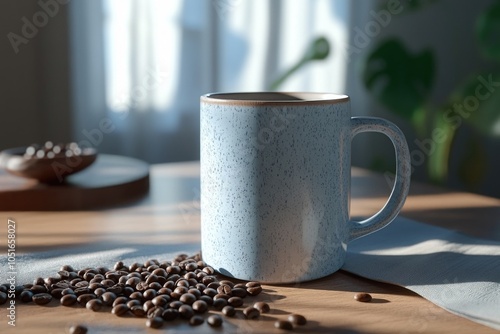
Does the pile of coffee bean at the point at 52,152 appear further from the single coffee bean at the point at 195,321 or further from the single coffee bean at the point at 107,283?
the single coffee bean at the point at 195,321

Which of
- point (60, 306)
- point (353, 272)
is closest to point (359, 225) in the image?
point (353, 272)

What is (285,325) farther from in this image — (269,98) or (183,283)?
(269,98)

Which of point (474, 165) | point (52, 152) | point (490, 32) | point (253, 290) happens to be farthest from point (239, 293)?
point (474, 165)

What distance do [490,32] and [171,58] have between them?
1069 millimetres

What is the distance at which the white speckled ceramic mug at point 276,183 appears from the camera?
61 centimetres

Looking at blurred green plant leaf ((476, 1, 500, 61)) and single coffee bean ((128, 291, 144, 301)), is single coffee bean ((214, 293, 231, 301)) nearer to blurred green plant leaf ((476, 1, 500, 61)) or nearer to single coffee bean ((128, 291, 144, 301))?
single coffee bean ((128, 291, 144, 301))

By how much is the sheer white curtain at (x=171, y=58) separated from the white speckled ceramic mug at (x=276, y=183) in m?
1.67

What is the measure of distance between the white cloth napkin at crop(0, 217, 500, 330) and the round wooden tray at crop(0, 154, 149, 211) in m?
0.24

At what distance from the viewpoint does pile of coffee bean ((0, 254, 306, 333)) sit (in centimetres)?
55

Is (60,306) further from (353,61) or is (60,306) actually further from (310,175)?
(353,61)

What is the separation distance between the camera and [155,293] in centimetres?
59

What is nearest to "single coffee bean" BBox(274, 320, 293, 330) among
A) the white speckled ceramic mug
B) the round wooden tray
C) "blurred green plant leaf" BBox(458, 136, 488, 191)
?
the white speckled ceramic mug

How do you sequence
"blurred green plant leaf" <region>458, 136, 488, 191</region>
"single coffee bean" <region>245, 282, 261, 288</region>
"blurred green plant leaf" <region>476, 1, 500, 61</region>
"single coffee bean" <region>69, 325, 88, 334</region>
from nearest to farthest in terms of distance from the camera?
"single coffee bean" <region>69, 325, 88, 334</region>
"single coffee bean" <region>245, 282, 261, 288</region>
"blurred green plant leaf" <region>476, 1, 500, 61</region>
"blurred green plant leaf" <region>458, 136, 488, 191</region>

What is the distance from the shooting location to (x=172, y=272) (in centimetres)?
66
